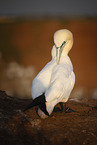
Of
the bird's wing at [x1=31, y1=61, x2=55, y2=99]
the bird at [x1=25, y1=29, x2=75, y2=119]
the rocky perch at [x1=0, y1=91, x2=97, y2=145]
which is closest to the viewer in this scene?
the rocky perch at [x1=0, y1=91, x2=97, y2=145]

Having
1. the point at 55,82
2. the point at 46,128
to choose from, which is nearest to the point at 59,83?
the point at 55,82

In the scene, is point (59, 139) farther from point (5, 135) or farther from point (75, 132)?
point (5, 135)

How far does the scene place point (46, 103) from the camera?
205 cm

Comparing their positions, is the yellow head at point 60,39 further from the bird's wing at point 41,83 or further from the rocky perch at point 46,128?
the rocky perch at point 46,128

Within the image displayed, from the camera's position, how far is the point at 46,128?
1989 mm

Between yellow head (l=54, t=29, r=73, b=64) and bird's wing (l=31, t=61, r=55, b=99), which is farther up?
yellow head (l=54, t=29, r=73, b=64)

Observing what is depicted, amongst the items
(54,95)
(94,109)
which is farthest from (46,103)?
(94,109)

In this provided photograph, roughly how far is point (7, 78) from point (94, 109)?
6.48 ft

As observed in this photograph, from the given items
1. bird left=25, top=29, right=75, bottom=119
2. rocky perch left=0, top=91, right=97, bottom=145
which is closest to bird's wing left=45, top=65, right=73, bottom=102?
bird left=25, top=29, right=75, bottom=119

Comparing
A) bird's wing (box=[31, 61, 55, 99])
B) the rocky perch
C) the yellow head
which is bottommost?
the rocky perch

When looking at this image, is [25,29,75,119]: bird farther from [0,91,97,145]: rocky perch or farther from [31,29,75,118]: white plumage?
[0,91,97,145]: rocky perch

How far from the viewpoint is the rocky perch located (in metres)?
1.78

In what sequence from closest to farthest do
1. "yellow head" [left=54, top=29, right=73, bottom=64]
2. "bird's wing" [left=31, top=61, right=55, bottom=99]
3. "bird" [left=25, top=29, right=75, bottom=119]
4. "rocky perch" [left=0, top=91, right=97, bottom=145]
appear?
1. "rocky perch" [left=0, top=91, right=97, bottom=145]
2. "bird" [left=25, top=29, right=75, bottom=119]
3. "bird's wing" [left=31, top=61, right=55, bottom=99]
4. "yellow head" [left=54, top=29, right=73, bottom=64]

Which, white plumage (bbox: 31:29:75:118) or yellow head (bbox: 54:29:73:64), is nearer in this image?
white plumage (bbox: 31:29:75:118)
